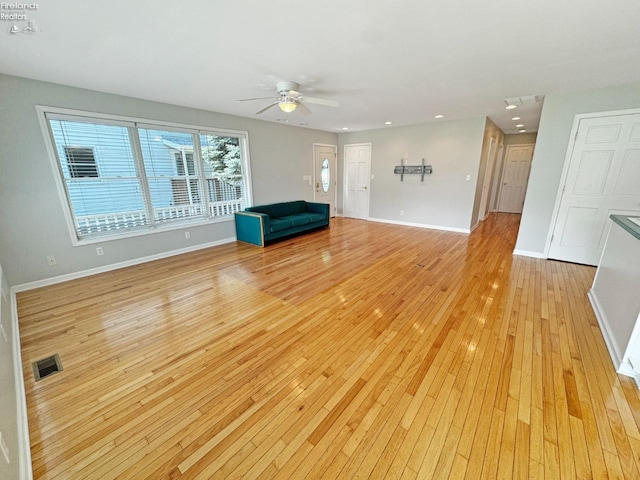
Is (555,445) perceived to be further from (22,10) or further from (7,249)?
(7,249)

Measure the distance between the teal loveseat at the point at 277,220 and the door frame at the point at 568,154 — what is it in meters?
4.23

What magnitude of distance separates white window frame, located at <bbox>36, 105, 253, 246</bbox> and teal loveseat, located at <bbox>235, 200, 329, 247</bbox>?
0.45 m

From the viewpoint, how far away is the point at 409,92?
3523 mm

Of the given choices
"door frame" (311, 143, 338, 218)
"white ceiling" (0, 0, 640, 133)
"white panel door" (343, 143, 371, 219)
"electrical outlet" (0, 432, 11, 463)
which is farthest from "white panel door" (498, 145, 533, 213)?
"electrical outlet" (0, 432, 11, 463)

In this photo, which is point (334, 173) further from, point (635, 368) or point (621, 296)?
point (635, 368)

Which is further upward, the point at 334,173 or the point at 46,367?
the point at 334,173

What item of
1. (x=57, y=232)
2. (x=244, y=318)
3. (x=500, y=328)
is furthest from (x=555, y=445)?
(x=57, y=232)

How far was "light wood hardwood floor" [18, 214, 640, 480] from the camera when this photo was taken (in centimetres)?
129

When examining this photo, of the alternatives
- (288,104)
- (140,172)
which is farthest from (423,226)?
(140,172)

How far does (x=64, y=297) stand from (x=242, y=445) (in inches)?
124

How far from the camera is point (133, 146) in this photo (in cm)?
383

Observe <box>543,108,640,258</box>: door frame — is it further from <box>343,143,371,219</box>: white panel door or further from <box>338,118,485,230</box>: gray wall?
<box>343,143,371,219</box>: white panel door

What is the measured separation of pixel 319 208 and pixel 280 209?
1041mm

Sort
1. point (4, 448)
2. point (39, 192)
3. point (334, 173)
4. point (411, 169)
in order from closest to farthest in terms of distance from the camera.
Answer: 1. point (4, 448)
2. point (39, 192)
3. point (411, 169)
4. point (334, 173)
